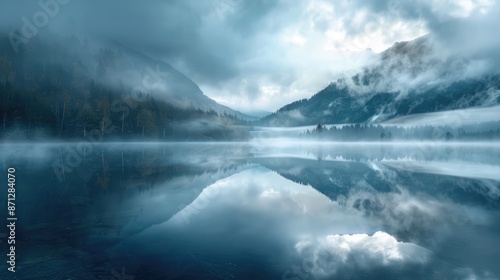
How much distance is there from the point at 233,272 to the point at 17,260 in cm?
859

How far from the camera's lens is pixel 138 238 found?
14703mm

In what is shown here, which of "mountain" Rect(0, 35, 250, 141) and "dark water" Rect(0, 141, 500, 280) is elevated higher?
"mountain" Rect(0, 35, 250, 141)

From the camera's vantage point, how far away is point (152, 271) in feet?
35.7

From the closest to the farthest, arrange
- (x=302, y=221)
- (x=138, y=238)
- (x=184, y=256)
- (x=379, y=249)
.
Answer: (x=184, y=256)
(x=379, y=249)
(x=138, y=238)
(x=302, y=221)

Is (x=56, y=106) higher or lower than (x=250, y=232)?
higher

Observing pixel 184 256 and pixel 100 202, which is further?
pixel 100 202

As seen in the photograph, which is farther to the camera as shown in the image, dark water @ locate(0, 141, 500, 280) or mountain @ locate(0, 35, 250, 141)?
mountain @ locate(0, 35, 250, 141)

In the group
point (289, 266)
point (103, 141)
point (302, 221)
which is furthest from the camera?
point (103, 141)

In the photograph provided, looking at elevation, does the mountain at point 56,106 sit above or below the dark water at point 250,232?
above

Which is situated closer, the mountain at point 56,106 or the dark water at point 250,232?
the dark water at point 250,232

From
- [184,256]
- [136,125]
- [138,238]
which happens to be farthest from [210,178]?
[136,125]

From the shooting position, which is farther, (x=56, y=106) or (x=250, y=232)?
(x=56, y=106)

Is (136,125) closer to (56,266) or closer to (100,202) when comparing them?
(100,202)

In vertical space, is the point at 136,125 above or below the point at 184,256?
above
